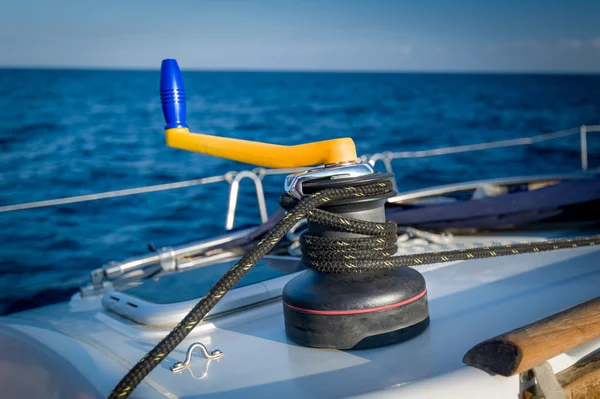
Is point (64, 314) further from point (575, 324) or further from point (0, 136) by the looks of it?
point (0, 136)

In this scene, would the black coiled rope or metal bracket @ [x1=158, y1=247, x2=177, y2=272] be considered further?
metal bracket @ [x1=158, y1=247, x2=177, y2=272]

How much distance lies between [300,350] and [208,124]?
19374mm

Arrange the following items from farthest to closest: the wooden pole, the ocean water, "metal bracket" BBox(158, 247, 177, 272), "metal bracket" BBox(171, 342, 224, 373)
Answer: the ocean water
"metal bracket" BBox(158, 247, 177, 272)
"metal bracket" BBox(171, 342, 224, 373)
the wooden pole

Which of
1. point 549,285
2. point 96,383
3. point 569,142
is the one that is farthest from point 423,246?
point 569,142

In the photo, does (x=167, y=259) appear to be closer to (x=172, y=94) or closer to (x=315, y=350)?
(x=172, y=94)

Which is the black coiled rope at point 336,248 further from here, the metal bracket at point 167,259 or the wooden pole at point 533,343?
the metal bracket at point 167,259

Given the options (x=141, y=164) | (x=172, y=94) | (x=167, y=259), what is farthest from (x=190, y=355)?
(x=141, y=164)

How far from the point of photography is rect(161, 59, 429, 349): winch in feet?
3.50

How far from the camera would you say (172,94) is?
4.15 feet

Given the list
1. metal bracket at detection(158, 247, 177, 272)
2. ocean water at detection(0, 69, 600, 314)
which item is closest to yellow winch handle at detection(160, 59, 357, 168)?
metal bracket at detection(158, 247, 177, 272)

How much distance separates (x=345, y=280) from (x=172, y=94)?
0.51 meters

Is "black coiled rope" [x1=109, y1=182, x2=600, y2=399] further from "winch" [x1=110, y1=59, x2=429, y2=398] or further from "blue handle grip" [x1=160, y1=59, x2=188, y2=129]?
"blue handle grip" [x1=160, y1=59, x2=188, y2=129]

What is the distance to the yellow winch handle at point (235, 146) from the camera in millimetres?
1079

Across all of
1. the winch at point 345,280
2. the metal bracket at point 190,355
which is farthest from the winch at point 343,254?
the metal bracket at point 190,355
